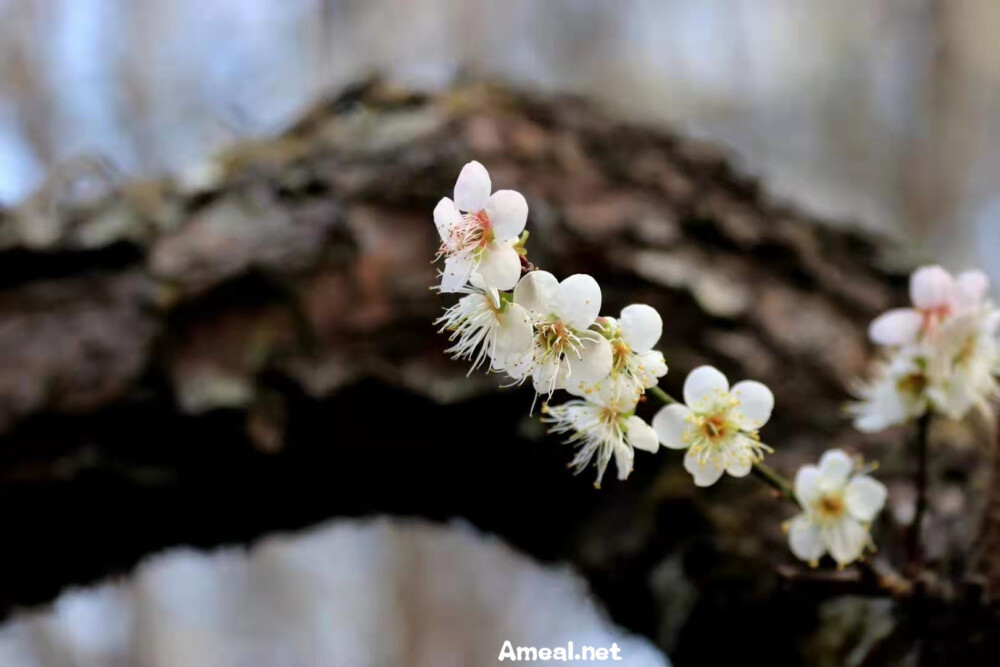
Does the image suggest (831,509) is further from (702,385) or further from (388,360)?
(388,360)

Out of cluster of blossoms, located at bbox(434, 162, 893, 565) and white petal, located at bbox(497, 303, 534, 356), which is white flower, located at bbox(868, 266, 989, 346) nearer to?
cluster of blossoms, located at bbox(434, 162, 893, 565)

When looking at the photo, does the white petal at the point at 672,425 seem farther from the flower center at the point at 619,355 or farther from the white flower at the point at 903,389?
the white flower at the point at 903,389

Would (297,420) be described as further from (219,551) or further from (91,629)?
(91,629)

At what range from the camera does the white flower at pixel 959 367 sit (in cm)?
42

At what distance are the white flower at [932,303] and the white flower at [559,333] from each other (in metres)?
0.24

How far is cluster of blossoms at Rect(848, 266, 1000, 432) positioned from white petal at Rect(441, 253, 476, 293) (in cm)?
28

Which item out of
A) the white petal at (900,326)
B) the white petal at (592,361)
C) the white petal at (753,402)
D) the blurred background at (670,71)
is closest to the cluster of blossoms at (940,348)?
the white petal at (900,326)

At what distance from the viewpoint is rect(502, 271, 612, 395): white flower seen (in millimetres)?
280

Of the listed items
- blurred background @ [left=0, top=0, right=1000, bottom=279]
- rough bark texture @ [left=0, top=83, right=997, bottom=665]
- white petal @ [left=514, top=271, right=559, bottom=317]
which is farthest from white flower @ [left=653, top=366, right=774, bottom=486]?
blurred background @ [left=0, top=0, right=1000, bottom=279]

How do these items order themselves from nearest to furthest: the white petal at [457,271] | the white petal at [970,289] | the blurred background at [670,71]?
1. the white petal at [457,271]
2. the white petal at [970,289]
3. the blurred background at [670,71]

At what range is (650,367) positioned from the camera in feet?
1.03

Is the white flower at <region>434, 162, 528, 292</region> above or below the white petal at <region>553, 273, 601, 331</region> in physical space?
above

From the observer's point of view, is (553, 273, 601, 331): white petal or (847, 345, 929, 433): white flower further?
(847, 345, 929, 433): white flower

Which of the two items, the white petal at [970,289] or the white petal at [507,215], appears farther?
the white petal at [970,289]
